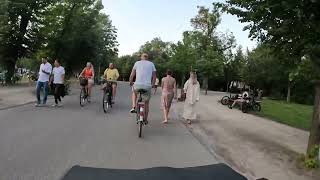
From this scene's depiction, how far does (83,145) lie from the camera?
1104cm

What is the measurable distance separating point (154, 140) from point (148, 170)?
152 inches

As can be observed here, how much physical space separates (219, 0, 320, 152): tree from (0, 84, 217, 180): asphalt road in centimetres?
302

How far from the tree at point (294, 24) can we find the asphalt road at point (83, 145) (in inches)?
119

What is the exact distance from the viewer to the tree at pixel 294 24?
11.6 metres

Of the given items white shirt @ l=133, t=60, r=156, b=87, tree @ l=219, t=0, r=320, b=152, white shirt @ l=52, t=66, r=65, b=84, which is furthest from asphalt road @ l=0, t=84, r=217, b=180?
white shirt @ l=52, t=66, r=65, b=84

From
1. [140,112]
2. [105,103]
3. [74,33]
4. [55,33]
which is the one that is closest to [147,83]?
[140,112]

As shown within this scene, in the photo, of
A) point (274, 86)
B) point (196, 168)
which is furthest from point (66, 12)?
point (196, 168)

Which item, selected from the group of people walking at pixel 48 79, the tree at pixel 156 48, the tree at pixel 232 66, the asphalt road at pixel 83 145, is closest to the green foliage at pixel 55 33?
the group of people walking at pixel 48 79

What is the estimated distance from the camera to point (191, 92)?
18328 mm

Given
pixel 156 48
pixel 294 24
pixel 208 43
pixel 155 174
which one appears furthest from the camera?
pixel 156 48

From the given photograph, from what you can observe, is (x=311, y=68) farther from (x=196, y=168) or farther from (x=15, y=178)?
(x=15, y=178)

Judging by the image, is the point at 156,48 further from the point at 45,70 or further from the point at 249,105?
the point at 45,70

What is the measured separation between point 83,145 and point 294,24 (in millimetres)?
5319

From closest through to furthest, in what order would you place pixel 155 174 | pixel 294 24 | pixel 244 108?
pixel 155 174
pixel 294 24
pixel 244 108
